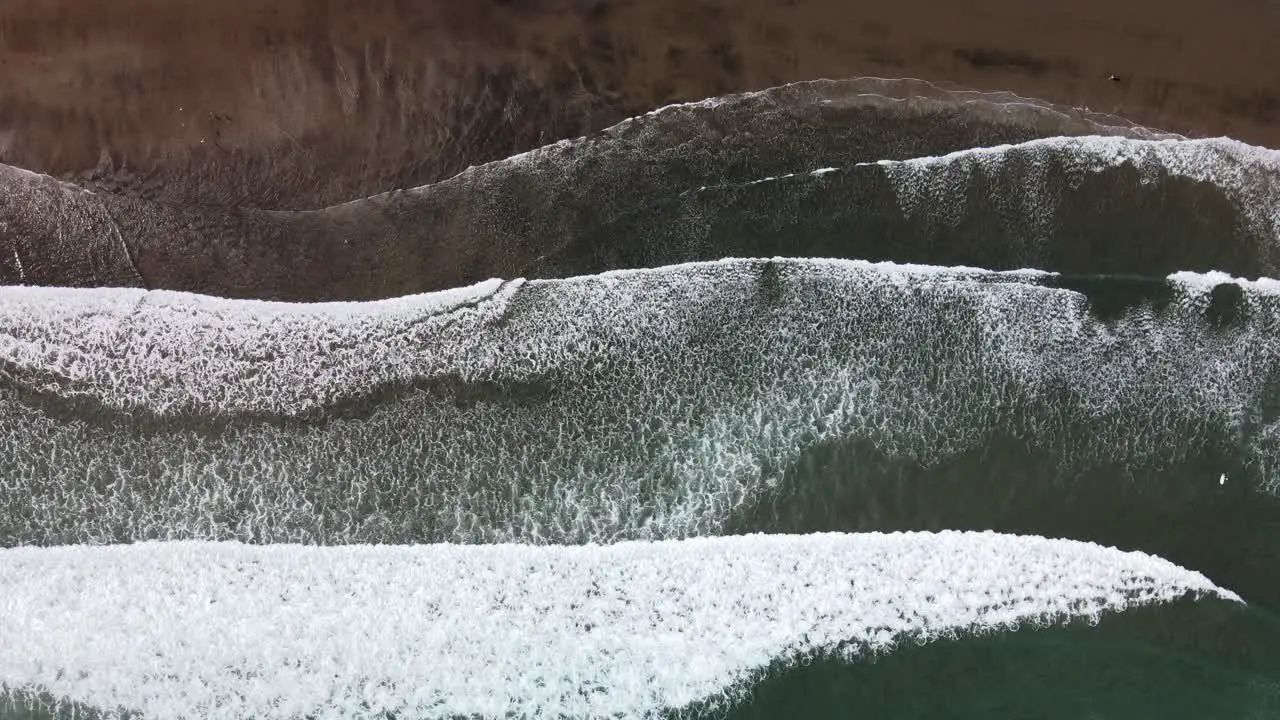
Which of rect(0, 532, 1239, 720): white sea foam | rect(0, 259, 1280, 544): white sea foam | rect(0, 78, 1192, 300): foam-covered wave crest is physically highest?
rect(0, 78, 1192, 300): foam-covered wave crest

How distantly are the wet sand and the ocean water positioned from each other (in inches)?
3.2

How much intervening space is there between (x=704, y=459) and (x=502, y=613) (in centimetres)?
31

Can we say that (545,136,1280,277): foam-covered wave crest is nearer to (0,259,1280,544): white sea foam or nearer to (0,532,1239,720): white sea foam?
(0,259,1280,544): white sea foam

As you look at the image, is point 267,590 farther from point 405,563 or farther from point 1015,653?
point 1015,653

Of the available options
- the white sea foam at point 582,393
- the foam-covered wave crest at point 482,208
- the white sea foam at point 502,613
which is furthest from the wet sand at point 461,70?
the white sea foam at point 502,613

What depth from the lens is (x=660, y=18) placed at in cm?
118

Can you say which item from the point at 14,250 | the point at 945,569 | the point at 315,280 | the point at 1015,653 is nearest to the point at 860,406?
the point at 945,569

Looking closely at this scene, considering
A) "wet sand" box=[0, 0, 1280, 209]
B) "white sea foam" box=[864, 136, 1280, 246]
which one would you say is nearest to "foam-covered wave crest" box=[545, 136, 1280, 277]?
"white sea foam" box=[864, 136, 1280, 246]

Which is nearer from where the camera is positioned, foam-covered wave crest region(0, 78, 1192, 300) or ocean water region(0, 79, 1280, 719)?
ocean water region(0, 79, 1280, 719)

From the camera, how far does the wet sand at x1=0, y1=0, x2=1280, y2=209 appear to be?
1141 mm

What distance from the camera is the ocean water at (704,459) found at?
3.27ft

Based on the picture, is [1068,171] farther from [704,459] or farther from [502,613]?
[502,613]

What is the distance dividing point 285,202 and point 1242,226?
4.19 ft

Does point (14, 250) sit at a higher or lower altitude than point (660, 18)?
lower
